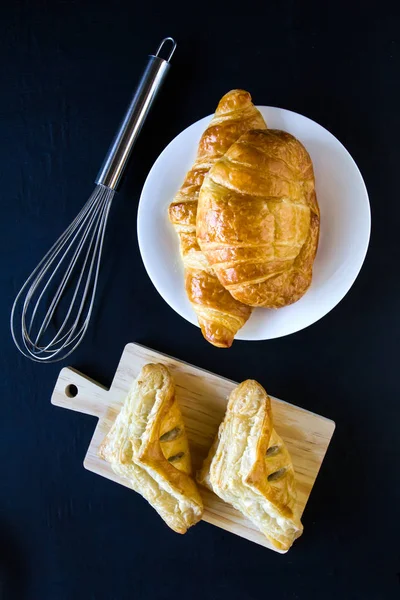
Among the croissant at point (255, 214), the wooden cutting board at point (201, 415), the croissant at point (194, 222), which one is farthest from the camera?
the wooden cutting board at point (201, 415)

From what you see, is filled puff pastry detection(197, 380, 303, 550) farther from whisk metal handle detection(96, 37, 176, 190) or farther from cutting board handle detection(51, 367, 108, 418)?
whisk metal handle detection(96, 37, 176, 190)

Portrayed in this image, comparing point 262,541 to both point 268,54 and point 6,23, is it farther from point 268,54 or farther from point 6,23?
point 6,23

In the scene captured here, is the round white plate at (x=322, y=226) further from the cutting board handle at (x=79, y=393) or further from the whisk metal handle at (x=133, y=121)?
the cutting board handle at (x=79, y=393)

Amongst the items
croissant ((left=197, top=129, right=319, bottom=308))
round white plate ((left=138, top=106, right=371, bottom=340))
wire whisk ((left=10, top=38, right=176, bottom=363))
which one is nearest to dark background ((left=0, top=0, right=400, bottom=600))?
wire whisk ((left=10, top=38, right=176, bottom=363))

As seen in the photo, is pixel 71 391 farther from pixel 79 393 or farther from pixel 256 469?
pixel 256 469

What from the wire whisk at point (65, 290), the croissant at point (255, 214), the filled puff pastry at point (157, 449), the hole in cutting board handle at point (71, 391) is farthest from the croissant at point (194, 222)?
the hole in cutting board handle at point (71, 391)

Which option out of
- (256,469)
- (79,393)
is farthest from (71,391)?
(256,469)
